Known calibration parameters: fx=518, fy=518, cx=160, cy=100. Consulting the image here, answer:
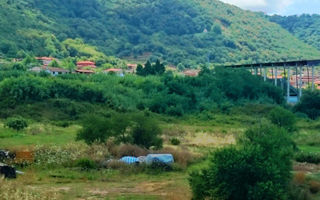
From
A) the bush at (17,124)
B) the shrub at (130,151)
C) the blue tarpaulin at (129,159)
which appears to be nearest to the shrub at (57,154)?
the shrub at (130,151)

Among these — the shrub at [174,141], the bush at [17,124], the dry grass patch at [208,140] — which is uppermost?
the bush at [17,124]

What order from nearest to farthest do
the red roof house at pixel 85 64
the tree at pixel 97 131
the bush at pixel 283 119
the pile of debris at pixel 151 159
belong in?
1. the pile of debris at pixel 151 159
2. the tree at pixel 97 131
3. the bush at pixel 283 119
4. the red roof house at pixel 85 64

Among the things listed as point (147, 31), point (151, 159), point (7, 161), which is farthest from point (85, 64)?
point (151, 159)

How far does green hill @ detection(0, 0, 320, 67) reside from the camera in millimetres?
111125

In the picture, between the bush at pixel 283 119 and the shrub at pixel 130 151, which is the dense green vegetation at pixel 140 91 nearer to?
the bush at pixel 283 119

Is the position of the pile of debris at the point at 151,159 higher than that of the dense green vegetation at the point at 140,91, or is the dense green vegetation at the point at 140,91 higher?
the dense green vegetation at the point at 140,91

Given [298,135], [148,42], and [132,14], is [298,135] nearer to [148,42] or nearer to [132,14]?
[148,42]

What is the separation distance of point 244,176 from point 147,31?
128268 mm

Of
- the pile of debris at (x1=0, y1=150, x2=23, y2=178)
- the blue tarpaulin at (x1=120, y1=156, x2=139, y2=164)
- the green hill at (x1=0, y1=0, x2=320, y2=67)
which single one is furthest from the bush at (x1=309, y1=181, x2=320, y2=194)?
the green hill at (x1=0, y1=0, x2=320, y2=67)

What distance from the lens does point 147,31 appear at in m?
144

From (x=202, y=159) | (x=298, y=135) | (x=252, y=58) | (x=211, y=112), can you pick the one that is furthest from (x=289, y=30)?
(x=202, y=159)

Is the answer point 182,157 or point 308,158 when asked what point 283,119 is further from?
point 182,157

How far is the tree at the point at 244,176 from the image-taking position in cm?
1736

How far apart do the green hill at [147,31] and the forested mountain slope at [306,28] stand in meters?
8.14
